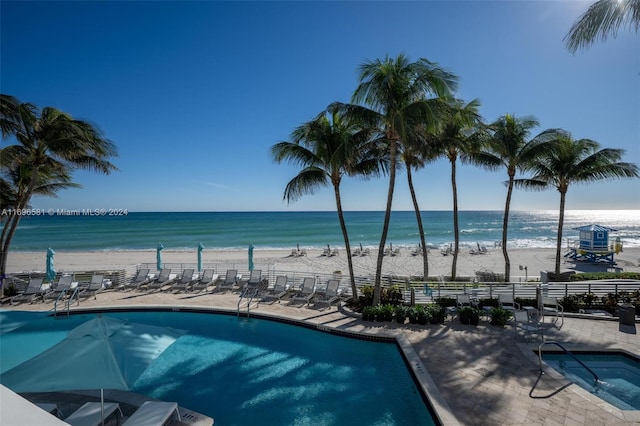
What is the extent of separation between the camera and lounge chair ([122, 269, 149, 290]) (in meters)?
13.7

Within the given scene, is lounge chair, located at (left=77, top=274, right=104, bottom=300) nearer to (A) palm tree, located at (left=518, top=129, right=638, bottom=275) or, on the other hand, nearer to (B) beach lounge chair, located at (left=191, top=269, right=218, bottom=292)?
(B) beach lounge chair, located at (left=191, top=269, right=218, bottom=292)

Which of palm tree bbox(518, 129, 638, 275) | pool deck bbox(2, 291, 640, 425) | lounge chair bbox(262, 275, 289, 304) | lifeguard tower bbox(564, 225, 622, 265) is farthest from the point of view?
A: lifeguard tower bbox(564, 225, 622, 265)

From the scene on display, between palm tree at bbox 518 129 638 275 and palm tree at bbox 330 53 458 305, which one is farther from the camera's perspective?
palm tree at bbox 518 129 638 275

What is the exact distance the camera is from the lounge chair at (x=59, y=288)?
12094 mm

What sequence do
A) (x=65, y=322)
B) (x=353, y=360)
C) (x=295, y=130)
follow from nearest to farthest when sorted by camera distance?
(x=353, y=360)
(x=65, y=322)
(x=295, y=130)

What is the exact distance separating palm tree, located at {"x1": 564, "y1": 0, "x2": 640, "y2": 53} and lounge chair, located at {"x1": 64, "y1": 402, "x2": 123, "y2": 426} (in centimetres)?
1076

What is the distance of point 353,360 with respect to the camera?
7.44 metres

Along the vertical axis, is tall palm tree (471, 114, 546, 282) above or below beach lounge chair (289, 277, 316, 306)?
above

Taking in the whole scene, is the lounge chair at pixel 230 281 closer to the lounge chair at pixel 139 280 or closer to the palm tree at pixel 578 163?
the lounge chair at pixel 139 280

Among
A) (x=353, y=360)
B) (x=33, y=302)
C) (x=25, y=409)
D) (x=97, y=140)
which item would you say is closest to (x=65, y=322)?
(x=33, y=302)

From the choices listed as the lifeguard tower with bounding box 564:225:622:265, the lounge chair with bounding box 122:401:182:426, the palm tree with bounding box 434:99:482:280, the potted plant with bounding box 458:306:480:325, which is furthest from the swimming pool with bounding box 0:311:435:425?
the lifeguard tower with bounding box 564:225:622:265

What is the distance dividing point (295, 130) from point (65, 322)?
10056 millimetres

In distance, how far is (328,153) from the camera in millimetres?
10625

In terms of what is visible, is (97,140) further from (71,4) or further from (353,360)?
(353,360)
